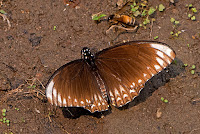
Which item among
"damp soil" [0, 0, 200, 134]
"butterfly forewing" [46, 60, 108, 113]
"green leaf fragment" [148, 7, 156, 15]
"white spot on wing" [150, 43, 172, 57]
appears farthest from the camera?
"green leaf fragment" [148, 7, 156, 15]

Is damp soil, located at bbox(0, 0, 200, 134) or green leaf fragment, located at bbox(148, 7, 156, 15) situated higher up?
green leaf fragment, located at bbox(148, 7, 156, 15)

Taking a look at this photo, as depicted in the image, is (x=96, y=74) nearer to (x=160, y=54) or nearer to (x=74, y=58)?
(x=74, y=58)

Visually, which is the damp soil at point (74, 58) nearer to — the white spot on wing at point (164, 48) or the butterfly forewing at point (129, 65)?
the butterfly forewing at point (129, 65)

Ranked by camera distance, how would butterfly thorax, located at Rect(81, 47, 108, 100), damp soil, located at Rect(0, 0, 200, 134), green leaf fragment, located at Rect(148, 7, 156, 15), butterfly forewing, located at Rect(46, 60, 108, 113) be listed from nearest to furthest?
1. butterfly forewing, located at Rect(46, 60, 108, 113)
2. butterfly thorax, located at Rect(81, 47, 108, 100)
3. damp soil, located at Rect(0, 0, 200, 134)
4. green leaf fragment, located at Rect(148, 7, 156, 15)

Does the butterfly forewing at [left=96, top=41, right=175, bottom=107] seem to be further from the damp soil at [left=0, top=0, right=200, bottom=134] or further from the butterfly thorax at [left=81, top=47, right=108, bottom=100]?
the damp soil at [left=0, top=0, right=200, bottom=134]

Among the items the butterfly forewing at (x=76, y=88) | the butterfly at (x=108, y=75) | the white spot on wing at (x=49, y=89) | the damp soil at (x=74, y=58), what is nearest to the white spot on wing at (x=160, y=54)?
the butterfly at (x=108, y=75)

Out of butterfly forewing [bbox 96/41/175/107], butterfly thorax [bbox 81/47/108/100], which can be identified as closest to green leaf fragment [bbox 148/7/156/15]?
butterfly forewing [bbox 96/41/175/107]
